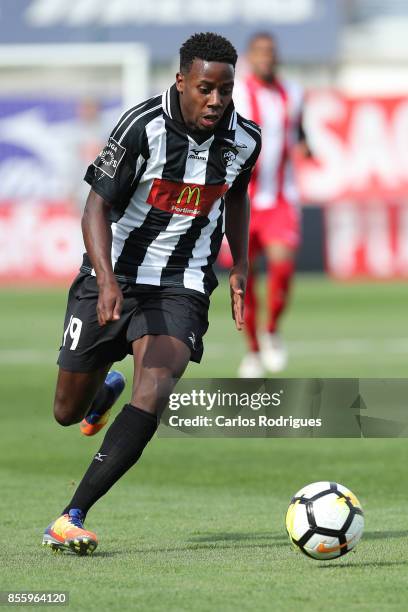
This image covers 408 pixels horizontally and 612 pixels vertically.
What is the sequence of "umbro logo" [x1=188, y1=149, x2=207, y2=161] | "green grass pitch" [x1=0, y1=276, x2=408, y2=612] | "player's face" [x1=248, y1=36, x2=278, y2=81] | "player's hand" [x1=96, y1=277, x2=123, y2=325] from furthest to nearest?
"player's face" [x1=248, y1=36, x2=278, y2=81], "umbro logo" [x1=188, y1=149, x2=207, y2=161], "player's hand" [x1=96, y1=277, x2=123, y2=325], "green grass pitch" [x1=0, y1=276, x2=408, y2=612]

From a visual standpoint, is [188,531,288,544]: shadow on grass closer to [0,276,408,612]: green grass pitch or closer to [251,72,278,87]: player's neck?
[0,276,408,612]: green grass pitch

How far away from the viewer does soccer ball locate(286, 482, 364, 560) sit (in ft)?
18.0

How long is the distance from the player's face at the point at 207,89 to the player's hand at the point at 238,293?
0.72 meters

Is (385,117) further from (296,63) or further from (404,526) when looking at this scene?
(404,526)

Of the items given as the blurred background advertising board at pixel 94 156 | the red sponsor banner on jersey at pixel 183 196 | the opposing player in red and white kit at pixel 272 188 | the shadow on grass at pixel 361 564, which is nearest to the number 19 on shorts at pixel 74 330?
the red sponsor banner on jersey at pixel 183 196

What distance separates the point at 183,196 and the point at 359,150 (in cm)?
2014

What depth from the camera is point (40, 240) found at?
24.4m

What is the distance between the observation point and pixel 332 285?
25359 mm

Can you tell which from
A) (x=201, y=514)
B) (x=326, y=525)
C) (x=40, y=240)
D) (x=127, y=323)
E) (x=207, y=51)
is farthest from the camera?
(x=40, y=240)

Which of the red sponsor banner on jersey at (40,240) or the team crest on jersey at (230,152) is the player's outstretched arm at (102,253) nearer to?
the team crest on jersey at (230,152)

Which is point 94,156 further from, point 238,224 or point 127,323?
point 127,323

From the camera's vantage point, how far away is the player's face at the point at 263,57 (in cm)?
1232

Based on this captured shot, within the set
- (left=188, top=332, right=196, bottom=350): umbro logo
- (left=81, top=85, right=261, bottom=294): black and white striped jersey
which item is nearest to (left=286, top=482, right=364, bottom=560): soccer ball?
(left=188, top=332, right=196, bottom=350): umbro logo

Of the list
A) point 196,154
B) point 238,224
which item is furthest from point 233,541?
point 196,154
